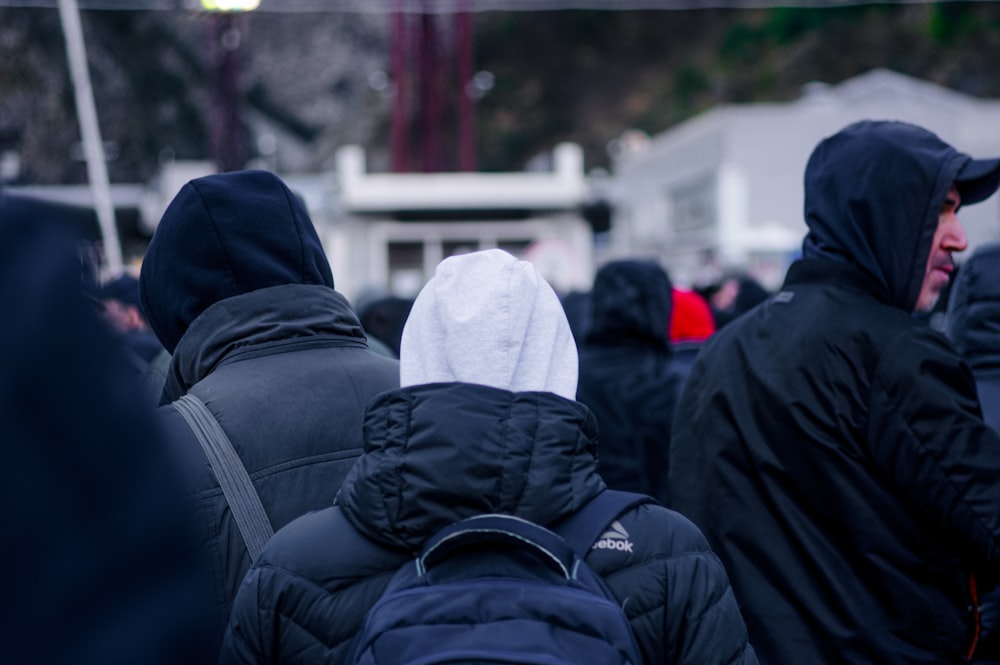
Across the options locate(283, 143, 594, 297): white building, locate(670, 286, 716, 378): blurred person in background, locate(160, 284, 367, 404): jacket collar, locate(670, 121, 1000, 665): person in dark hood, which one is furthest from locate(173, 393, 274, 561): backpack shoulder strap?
locate(283, 143, 594, 297): white building

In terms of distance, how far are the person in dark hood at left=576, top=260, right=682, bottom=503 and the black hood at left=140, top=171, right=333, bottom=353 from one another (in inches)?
117

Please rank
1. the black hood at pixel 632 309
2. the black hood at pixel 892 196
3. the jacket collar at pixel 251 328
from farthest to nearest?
the black hood at pixel 632 309
the black hood at pixel 892 196
the jacket collar at pixel 251 328

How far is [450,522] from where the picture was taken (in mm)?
1912

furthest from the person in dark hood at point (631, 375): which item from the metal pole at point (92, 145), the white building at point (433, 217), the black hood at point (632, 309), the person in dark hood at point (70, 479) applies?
the white building at point (433, 217)

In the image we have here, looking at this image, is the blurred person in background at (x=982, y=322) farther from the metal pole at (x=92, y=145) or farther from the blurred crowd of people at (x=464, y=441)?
the metal pole at (x=92, y=145)

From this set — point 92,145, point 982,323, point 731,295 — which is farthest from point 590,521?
point 92,145

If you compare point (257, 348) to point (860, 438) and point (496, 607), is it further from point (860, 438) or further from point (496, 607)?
point (860, 438)

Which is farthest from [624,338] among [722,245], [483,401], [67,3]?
[722,245]

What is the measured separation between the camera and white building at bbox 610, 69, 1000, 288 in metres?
34.1

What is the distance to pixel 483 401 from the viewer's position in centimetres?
196

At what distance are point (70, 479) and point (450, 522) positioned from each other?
982 mm

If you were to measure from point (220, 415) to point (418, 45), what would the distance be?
50.5 m

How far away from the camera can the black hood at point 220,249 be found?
2.71 metres

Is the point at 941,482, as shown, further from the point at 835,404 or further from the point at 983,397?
the point at 983,397
